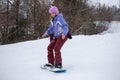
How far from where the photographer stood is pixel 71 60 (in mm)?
6719

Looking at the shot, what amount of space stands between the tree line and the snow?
8385 millimetres

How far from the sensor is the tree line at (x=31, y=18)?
17953 mm

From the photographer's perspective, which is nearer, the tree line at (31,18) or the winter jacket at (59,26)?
the winter jacket at (59,26)

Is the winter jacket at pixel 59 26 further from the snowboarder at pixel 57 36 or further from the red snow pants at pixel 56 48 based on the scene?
the red snow pants at pixel 56 48

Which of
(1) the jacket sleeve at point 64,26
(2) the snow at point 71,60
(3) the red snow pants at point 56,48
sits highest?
(1) the jacket sleeve at point 64,26

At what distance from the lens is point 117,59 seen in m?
6.53

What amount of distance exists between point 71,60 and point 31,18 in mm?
13095

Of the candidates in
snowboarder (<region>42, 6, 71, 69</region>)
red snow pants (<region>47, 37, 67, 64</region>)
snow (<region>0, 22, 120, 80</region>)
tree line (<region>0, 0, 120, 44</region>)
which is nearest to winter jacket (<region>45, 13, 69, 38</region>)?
snowboarder (<region>42, 6, 71, 69</region>)

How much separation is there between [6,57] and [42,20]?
12.0m

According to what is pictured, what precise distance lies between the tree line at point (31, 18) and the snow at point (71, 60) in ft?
27.5

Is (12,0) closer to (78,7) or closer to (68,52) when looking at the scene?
(78,7)

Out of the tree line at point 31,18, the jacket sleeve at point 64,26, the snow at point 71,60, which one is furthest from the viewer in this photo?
the tree line at point 31,18

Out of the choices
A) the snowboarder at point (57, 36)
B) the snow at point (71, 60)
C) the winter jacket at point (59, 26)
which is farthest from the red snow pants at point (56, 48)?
the snow at point (71, 60)

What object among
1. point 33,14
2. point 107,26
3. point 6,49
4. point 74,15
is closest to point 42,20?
point 33,14
